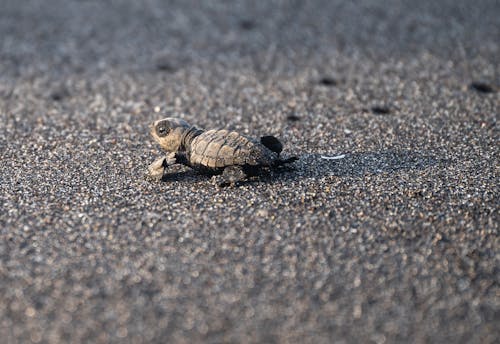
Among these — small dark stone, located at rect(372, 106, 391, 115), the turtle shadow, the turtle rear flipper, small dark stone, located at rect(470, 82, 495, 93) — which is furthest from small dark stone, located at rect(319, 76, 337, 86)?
the turtle rear flipper

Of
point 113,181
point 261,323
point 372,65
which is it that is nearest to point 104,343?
point 261,323

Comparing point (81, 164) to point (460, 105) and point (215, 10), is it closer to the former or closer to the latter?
point (460, 105)

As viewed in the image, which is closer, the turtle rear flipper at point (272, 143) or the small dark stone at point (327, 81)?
the turtle rear flipper at point (272, 143)

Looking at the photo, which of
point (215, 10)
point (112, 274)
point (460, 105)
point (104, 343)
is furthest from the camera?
point (215, 10)

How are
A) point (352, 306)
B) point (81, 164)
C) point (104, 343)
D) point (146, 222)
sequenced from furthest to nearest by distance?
→ point (81, 164) < point (146, 222) < point (352, 306) < point (104, 343)

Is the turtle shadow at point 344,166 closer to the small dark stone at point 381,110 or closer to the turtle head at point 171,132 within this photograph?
the turtle head at point 171,132

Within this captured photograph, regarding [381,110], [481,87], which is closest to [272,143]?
[381,110]

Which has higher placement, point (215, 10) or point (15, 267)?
A: point (215, 10)

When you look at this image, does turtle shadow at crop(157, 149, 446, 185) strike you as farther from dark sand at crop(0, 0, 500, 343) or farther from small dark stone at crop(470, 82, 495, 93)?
small dark stone at crop(470, 82, 495, 93)

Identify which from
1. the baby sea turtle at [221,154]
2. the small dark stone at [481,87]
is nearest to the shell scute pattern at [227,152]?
the baby sea turtle at [221,154]
